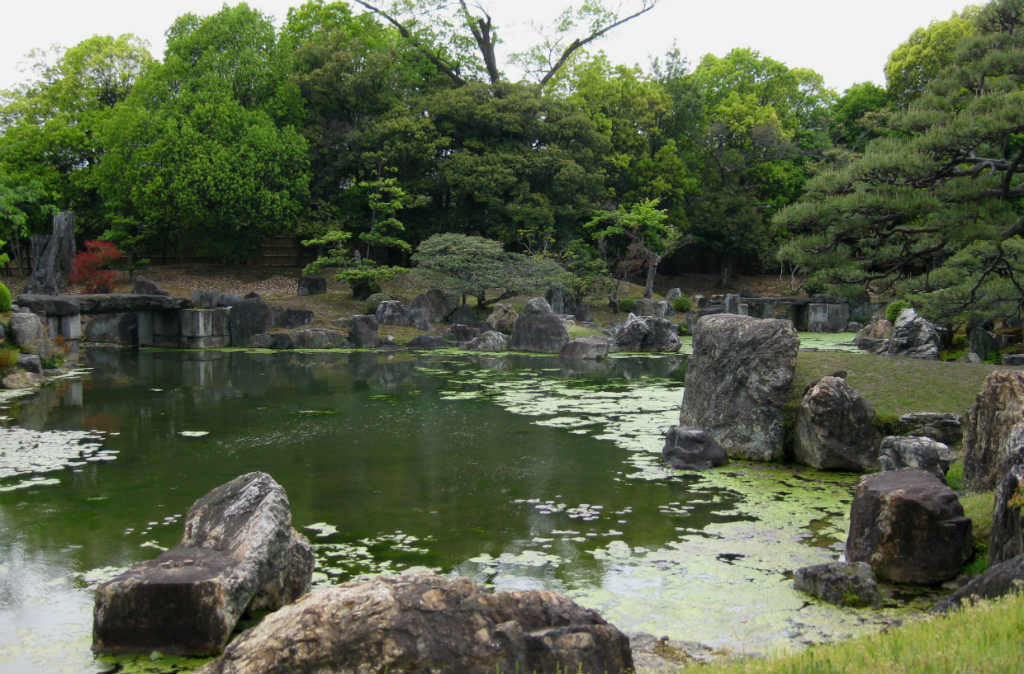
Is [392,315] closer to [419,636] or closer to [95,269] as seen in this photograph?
[95,269]

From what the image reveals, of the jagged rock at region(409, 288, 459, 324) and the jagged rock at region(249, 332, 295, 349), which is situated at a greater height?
the jagged rock at region(409, 288, 459, 324)

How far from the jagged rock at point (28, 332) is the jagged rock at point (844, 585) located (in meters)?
18.0

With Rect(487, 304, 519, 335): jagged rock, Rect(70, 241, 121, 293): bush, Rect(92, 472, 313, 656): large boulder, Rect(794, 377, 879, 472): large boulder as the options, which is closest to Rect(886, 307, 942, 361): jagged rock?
Rect(794, 377, 879, 472): large boulder

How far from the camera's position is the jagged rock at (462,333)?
2586 cm

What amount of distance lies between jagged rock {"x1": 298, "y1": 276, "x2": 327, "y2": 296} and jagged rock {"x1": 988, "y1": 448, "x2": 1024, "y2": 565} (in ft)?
93.8

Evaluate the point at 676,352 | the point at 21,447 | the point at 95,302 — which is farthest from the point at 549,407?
the point at 95,302

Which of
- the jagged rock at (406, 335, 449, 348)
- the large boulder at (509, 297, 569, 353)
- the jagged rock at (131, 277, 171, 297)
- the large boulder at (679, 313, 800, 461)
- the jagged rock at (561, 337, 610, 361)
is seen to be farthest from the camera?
the jagged rock at (131, 277, 171, 297)

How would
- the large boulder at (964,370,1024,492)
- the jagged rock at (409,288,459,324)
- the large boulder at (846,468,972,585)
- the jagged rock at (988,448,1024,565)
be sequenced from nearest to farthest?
the jagged rock at (988,448,1024,565) → the large boulder at (846,468,972,585) → the large boulder at (964,370,1024,492) → the jagged rock at (409,288,459,324)

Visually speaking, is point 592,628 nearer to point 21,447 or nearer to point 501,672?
point 501,672

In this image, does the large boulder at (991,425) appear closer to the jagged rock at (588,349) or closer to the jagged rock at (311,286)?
the jagged rock at (588,349)

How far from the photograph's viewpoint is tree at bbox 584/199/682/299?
113 ft

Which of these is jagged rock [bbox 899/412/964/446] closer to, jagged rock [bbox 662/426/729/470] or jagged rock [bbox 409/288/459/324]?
jagged rock [bbox 662/426/729/470]

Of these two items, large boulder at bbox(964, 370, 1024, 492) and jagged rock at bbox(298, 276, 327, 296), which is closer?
large boulder at bbox(964, 370, 1024, 492)

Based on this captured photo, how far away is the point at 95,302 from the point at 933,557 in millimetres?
22496
